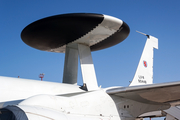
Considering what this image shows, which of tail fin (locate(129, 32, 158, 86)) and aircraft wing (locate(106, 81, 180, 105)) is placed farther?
tail fin (locate(129, 32, 158, 86))

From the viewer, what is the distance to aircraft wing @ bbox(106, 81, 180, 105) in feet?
23.6

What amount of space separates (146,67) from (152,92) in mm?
4359

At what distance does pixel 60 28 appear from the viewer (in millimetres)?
9898

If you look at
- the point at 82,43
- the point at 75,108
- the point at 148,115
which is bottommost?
the point at 148,115

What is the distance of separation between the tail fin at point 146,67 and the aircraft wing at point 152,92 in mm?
2358

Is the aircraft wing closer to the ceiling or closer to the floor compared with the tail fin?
closer to the floor

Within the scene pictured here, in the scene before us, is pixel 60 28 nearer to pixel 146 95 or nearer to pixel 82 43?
pixel 82 43

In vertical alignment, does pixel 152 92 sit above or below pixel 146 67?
below

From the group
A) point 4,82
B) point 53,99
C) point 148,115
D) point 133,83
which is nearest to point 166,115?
point 148,115

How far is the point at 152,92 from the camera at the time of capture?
25.5ft

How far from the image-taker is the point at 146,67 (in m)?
11.9

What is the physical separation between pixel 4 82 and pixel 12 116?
3.79 m

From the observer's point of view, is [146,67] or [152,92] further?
[146,67]

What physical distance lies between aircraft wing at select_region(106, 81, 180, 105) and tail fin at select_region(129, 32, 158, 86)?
2.36 m
